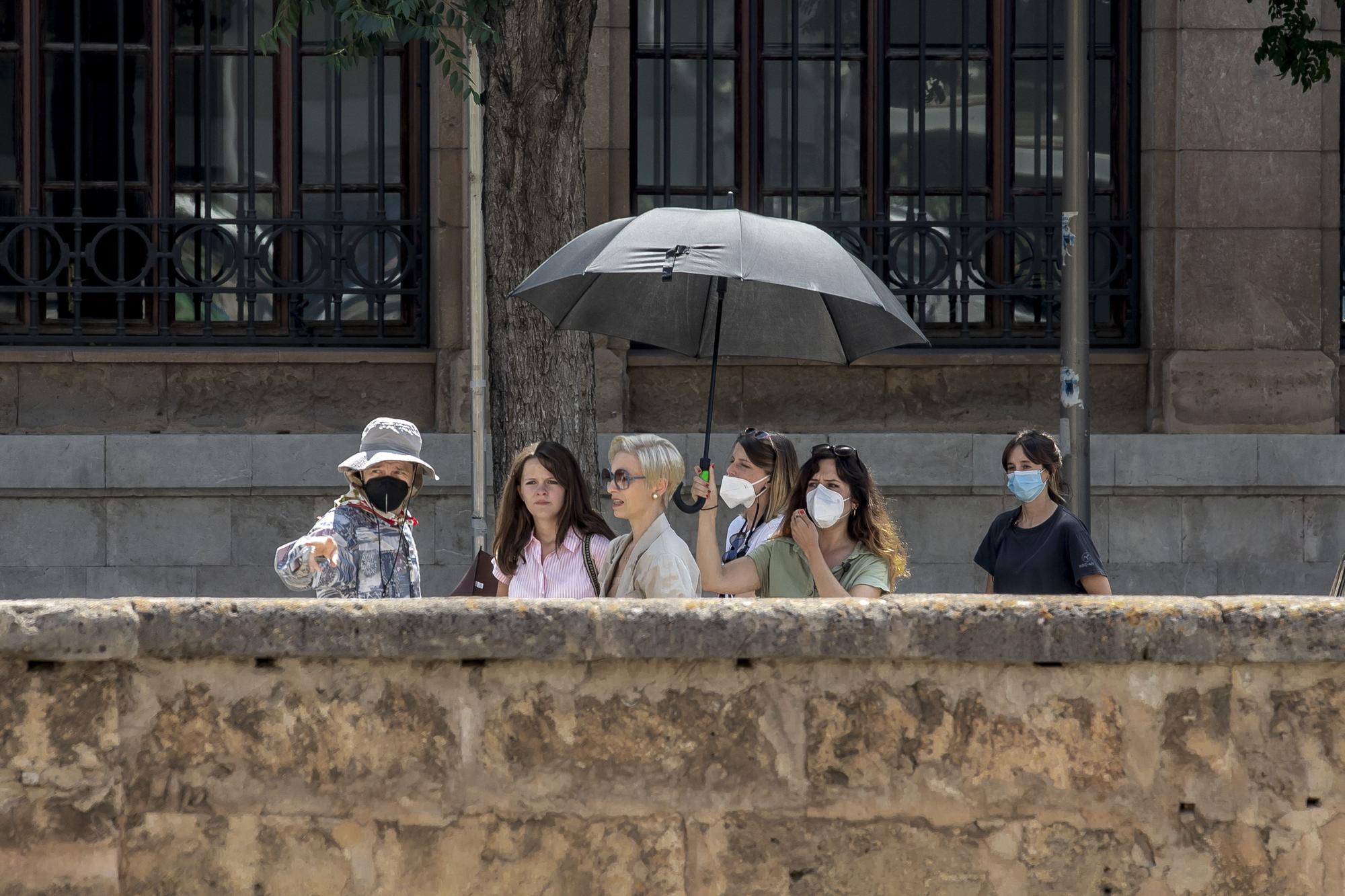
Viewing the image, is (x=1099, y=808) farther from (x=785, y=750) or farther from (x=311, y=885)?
(x=311, y=885)

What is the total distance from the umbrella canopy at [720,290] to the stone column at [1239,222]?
15.4ft

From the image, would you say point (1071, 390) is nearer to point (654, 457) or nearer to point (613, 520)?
point (613, 520)

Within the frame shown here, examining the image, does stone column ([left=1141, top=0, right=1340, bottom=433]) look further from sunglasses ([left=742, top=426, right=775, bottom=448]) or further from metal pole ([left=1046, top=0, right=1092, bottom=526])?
sunglasses ([left=742, top=426, right=775, bottom=448])

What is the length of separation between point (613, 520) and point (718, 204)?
85.3 inches

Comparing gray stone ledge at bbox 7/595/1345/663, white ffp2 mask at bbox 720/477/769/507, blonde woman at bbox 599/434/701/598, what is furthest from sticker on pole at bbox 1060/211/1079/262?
gray stone ledge at bbox 7/595/1345/663

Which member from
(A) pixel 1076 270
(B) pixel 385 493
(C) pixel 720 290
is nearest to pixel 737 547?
(C) pixel 720 290

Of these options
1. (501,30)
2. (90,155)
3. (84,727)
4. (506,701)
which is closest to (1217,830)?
(506,701)

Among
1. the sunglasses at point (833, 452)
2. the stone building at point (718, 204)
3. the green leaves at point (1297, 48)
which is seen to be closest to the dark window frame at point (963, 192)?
the stone building at point (718, 204)

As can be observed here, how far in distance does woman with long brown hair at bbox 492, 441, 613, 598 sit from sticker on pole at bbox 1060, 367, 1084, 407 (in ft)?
11.5

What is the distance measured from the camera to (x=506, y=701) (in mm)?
3818

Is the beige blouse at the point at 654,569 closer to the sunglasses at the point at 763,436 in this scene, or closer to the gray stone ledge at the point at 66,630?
the sunglasses at the point at 763,436

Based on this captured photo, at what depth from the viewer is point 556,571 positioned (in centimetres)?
511

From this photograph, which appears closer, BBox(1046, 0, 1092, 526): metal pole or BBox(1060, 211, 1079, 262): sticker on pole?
BBox(1046, 0, 1092, 526): metal pole

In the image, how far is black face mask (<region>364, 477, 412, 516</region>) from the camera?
17.4 feet
